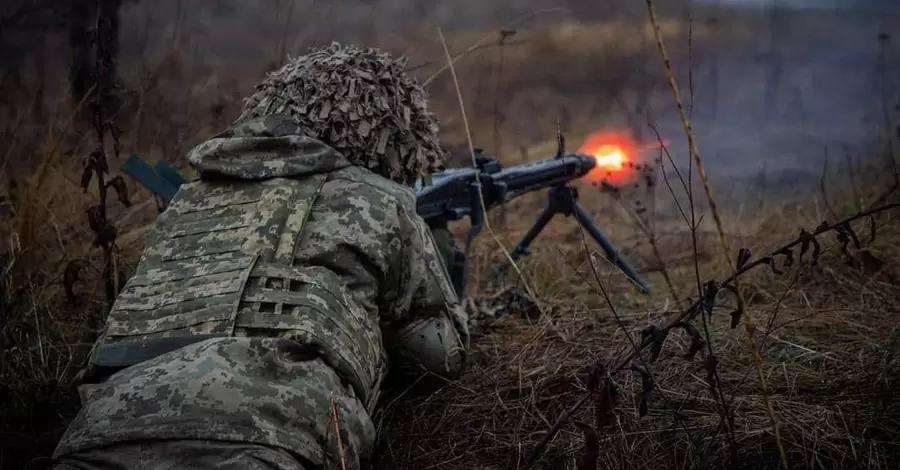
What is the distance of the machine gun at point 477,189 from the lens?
3123 millimetres

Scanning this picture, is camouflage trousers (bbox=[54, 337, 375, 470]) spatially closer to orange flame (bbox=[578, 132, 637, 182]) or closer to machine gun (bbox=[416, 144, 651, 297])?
machine gun (bbox=[416, 144, 651, 297])

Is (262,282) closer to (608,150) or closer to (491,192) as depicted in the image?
(491,192)

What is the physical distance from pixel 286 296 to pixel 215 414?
1.43 feet

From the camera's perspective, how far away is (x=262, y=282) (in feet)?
7.24

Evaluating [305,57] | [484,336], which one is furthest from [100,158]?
[484,336]

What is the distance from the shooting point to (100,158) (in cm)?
272

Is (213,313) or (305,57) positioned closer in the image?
(213,313)

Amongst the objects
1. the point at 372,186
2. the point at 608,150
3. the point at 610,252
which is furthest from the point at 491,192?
the point at 372,186

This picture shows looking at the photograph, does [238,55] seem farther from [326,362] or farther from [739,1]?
[326,362]

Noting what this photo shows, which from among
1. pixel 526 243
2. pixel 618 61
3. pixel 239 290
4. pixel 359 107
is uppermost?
pixel 618 61

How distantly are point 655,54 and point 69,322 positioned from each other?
4.97m

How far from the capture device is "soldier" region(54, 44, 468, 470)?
1.83m

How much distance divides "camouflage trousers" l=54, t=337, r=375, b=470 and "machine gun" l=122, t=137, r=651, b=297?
1274 mm

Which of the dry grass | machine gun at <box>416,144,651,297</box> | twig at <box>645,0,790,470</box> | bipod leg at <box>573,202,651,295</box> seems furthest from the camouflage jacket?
bipod leg at <box>573,202,651,295</box>
